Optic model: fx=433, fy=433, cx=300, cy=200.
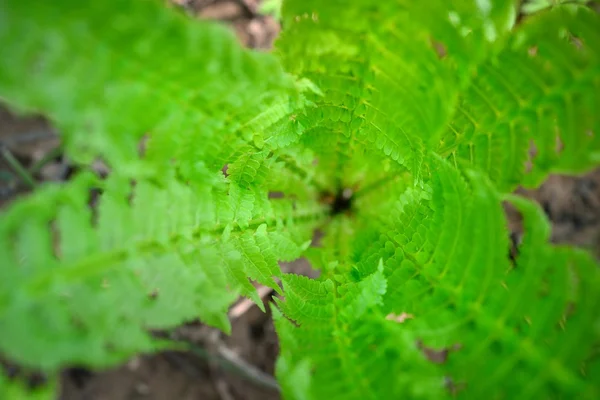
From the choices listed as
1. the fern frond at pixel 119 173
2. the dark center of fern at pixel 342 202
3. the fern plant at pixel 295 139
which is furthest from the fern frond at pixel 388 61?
the dark center of fern at pixel 342 202

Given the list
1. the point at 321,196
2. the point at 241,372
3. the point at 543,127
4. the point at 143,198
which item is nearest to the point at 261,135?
the point at 143,198

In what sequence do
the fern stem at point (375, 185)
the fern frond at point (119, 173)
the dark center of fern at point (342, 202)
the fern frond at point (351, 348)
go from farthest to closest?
the dark center of fern at point (342, 202)
the fern stem at point (375, 185)
the fern frond at point (351, 348)
the fern frond at point (119, 173)

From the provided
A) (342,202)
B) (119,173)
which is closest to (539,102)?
(119,173)

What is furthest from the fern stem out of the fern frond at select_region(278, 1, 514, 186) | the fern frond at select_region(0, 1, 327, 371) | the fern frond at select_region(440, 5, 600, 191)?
the fern frond at select_region(0, 1, 327, 371)

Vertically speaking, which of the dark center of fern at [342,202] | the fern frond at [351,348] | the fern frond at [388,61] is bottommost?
the dark center of fern at [342,202]

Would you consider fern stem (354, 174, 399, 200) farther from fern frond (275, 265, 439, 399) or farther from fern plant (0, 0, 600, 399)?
fern frond (275, 265, 439, 399)

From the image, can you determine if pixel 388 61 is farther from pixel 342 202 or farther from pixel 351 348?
pixel 342 202

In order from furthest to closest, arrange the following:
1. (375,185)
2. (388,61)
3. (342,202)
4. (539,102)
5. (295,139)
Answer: (342,202), (375,185), (295,139), (388,61), (539,102)

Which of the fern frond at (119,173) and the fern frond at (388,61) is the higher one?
the fern frond at (388,61)

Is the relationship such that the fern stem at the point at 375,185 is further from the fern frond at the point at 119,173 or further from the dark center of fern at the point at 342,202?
the fern frond at the point at 119,173
